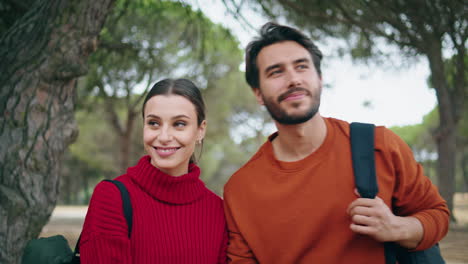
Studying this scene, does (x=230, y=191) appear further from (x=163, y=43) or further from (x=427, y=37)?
(x=163, y=43)

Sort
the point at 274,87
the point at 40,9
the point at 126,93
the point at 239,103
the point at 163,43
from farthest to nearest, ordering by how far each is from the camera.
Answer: the point at 239,103 → the point at 126,93 → the point at 163,43 → the point at 40,9 → the point at 274,87

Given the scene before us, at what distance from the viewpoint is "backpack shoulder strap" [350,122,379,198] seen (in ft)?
6.48

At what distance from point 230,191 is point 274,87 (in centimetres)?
65

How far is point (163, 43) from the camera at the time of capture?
1228 centimetres

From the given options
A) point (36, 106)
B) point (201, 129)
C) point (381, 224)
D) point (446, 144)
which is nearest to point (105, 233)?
point (201, 129)

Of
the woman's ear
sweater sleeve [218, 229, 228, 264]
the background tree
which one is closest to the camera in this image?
sweater sleeve [218, 229, 228, 264]

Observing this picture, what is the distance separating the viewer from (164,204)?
2.12m

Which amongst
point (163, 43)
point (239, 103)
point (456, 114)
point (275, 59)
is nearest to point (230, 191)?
point (275, 59)

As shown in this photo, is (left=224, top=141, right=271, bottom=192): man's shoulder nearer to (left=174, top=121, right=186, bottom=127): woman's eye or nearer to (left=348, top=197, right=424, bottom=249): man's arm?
(left=174, top=121, right=186, bottom=127): woman's eye

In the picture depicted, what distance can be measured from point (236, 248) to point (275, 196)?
0.37 m

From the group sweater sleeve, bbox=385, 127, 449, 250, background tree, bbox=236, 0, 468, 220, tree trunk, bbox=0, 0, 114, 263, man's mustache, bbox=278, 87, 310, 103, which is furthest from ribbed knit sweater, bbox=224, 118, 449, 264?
background tree, bbox=236, 0, 468, 220

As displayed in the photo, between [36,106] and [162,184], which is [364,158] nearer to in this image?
[162,184]

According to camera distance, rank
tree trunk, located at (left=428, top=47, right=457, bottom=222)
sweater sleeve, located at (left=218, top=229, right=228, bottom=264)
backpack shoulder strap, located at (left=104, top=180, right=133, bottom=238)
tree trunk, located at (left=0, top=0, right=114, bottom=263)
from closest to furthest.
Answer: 1. backpack shoulder strap, located at (left=104, top=180, right=133, bottom=238)
2. sweater sleeve, located at (left=218, top=229, right=228, bottom=264)
3. tree trunk, located at (left=0, top=0, right=114, bottom=263)
4. tree trunk, located at (left=428, top=47, right=457, bottom=222)

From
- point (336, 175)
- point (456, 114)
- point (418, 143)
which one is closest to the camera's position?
point (336, 175)
